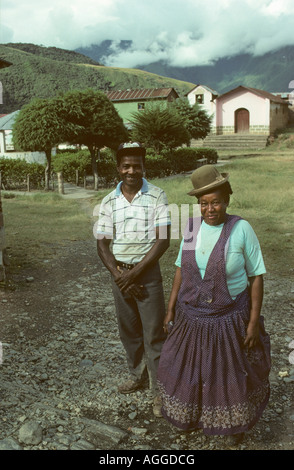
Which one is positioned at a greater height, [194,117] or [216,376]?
[194,117]

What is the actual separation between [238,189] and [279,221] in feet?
15.2

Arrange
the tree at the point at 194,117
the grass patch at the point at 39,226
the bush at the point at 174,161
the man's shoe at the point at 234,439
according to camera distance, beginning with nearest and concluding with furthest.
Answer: the man's shoe at the point at 234,439 < the grass patch at the point at 39,226 < the bush at the point at 174,161 < the tree at the point at 194,117

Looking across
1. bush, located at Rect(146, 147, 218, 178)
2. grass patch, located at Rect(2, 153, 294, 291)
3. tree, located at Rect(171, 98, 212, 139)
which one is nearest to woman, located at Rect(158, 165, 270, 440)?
grass patch, located at Rect(2, 153, 294, 291)

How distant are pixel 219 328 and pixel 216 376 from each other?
30cm

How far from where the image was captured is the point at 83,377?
4059 millimetres

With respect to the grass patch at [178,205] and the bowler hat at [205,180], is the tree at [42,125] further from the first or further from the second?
the bowler hat at [205,180]

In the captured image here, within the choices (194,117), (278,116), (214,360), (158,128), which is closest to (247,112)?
(278,116)

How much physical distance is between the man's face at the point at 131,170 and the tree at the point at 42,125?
51.4ft

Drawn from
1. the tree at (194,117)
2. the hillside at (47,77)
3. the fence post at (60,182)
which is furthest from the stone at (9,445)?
the hillside at (47,77)

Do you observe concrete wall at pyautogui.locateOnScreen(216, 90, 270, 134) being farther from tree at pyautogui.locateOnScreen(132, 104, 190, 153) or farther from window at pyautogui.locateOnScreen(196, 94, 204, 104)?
tree at pyautogui.locateOnScreen(132, 104, 190, 153)

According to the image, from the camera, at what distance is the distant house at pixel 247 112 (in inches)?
1731

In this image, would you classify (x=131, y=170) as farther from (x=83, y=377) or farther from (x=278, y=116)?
(x=278, y=116)

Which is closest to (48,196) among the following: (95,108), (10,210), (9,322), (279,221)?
(10,210)
